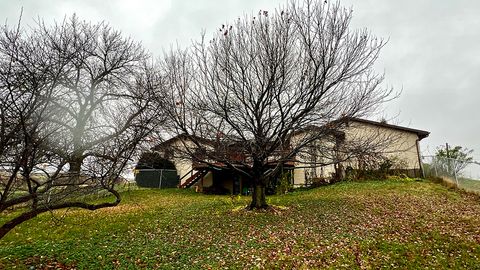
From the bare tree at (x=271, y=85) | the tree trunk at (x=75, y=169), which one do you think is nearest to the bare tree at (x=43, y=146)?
the tree trunk at (x=75, y=169)

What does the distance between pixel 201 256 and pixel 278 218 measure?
12.9ft

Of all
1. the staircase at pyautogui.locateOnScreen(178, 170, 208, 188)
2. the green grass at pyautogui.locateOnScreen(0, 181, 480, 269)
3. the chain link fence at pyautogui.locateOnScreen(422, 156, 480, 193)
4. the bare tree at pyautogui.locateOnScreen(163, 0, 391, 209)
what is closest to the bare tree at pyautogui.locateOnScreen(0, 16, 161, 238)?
the green grass at pyautogui.locateOnScreen(0, 181, 480, 269)

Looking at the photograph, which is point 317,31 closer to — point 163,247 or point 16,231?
point 163,247

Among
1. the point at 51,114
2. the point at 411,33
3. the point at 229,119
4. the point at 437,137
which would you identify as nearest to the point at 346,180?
the point at 411,33

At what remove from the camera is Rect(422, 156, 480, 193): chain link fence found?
53.8 ft

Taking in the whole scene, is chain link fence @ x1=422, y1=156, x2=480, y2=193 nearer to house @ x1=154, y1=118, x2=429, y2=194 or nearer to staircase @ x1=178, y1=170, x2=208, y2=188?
house @ x1=154, y1=118, x2=429, y2=194

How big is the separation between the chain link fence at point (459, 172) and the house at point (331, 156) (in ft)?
5.49

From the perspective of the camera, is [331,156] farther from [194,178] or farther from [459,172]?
[194,178]

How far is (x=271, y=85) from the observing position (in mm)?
10492

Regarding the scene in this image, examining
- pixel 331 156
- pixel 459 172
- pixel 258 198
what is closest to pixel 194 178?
pixel 258 198

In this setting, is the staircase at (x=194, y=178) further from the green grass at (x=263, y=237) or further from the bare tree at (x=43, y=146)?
the bare tree at (x=43, y=146)

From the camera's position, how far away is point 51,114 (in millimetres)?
4918

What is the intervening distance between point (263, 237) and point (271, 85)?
513cm

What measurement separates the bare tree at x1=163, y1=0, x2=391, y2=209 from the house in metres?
0.55
